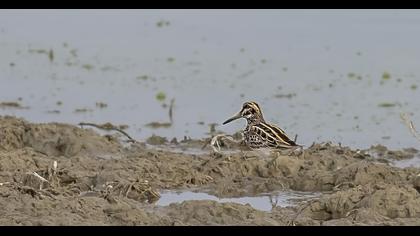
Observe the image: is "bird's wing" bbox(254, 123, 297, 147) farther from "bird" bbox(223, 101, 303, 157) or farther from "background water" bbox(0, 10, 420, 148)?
"background water" bbox(0, 10, 420, 148)

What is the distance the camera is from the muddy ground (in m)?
9.32

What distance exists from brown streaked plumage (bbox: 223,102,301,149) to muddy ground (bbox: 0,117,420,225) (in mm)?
194

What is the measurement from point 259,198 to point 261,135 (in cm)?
139

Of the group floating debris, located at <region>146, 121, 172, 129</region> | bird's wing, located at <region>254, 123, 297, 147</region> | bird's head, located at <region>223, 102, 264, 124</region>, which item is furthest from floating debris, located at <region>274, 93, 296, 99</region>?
bird's wing, located at <region>254, 123, 297, 147</region>

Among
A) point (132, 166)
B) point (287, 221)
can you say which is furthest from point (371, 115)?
point (287, 221)

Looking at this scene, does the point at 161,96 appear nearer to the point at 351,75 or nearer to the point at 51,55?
the point at 351,75

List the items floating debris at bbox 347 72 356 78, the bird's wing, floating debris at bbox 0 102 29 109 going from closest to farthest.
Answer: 1. the bird's wing
2. floating debris at bbox 0 102 29 109
3. floating debris at bbox 347 72 356 78

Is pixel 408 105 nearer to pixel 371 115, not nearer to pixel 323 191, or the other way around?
Result: pixel 371 115

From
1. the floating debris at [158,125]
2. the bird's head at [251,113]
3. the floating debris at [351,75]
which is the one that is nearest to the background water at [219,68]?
the floating debris at [351,75]

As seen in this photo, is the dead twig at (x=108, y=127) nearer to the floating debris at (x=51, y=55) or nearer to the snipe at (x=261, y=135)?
the snipe at (x=261, y=135)

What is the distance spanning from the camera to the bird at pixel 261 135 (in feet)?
39.8

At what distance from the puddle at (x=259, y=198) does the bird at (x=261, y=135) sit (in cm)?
90

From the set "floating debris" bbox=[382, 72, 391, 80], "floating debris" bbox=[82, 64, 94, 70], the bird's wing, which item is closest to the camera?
the bird's wing

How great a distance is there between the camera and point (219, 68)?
17562 mm
